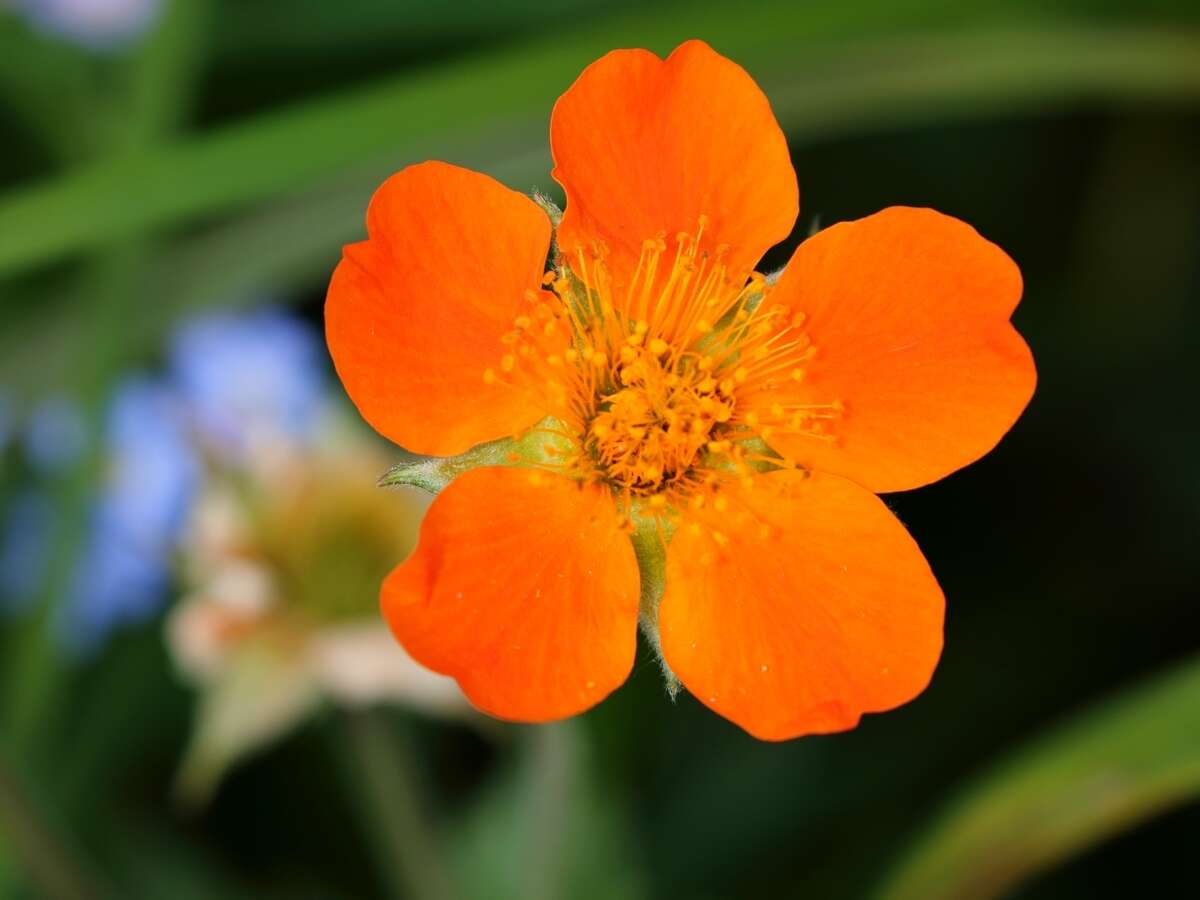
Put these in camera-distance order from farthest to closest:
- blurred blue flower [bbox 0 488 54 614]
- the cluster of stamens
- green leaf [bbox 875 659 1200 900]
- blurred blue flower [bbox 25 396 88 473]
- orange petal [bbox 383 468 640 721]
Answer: blurred blue flower [bbox 0 488 54 614]
blurred blue flower [bbox 25 396 88 473]
green leaf [bbox 875 659 1200 900]
the cluster of stamens
orange petal [bbox 383 468 640 721]

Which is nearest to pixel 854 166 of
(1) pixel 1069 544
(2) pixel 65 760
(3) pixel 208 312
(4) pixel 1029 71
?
(4) pixel 1029 71

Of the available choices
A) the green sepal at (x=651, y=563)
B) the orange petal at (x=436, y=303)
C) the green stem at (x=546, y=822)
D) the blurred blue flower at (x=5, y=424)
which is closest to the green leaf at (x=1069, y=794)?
the green stem at (x=546, y=822)

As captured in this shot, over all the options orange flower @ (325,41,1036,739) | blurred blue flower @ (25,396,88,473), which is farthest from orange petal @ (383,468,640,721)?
blurred blue flower @ (25,396,88,473)

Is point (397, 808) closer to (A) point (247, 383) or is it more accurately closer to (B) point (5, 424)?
(A) point (247, 383)

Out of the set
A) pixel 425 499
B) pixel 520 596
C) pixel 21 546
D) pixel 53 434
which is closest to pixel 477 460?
pixel 520 596

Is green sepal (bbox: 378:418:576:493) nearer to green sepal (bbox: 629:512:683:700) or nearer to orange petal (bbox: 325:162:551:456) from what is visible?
orange petal (bbox: 325:162:551:456)

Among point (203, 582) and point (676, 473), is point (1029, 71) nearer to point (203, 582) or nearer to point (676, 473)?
point (676, 473)
